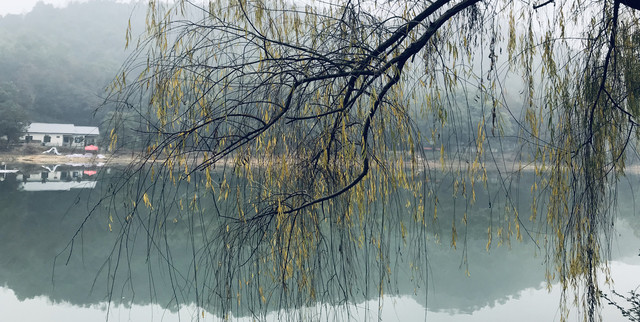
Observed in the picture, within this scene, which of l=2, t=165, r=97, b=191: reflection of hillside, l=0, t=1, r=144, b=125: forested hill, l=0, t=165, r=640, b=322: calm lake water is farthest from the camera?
l=0, t=1, r=144, b=125: forested hill

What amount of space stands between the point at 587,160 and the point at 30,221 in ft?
25.2

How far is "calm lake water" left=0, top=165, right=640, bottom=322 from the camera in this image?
429 cm

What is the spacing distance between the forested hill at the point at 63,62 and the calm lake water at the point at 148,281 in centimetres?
799

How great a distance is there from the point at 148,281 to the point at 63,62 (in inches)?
871

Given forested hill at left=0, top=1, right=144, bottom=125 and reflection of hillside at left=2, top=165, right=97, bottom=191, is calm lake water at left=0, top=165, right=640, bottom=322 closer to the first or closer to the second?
reflection of hillside at left=2, top=165, right=97, bottom=191

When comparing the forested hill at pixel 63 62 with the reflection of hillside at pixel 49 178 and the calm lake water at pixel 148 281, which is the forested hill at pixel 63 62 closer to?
the reflection of hillside at pixel 49 178

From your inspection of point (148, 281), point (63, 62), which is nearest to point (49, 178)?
point (148, 281)

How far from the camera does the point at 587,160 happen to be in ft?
3.78

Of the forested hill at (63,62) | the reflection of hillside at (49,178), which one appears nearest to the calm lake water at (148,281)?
the reflection of hillside at (49,178)

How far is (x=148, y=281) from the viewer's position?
5887 mm

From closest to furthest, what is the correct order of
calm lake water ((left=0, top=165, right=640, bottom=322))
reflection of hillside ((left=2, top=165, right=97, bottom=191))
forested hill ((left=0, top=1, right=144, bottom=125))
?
calm lake water ((left=0, top=165, right=640, bottom=322)), reflection of hillside ((left=2, top=165, right=97, bottom=191)), forested hill ((left=0, top=1, right=144, bottom=125))

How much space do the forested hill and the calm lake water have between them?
7.99 m

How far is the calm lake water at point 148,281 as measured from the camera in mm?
4289

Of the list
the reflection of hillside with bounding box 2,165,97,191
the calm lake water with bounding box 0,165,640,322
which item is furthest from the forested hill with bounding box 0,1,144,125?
the calm lake water with bounding box 0,165,640,322
